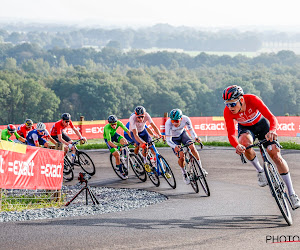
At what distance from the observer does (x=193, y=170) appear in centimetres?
1231

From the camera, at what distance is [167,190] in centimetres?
1363

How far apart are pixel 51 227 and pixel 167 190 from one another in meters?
A: 5.23

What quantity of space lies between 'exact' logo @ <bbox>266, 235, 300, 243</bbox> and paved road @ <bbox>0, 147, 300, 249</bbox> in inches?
4.3

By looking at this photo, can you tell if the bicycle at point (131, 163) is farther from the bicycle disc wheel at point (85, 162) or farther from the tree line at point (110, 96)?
the tree line at point (110, 96)

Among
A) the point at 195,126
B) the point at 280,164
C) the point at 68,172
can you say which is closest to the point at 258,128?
the point at 280,164

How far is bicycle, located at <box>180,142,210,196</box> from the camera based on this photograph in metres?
12.2

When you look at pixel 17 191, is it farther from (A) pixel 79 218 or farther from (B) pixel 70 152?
(A) pixel 79 218

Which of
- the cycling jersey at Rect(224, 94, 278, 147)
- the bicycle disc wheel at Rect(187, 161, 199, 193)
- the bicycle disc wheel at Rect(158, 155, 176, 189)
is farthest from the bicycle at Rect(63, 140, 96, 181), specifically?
the cycling jersey at Rect(224, 94, 278, 147)

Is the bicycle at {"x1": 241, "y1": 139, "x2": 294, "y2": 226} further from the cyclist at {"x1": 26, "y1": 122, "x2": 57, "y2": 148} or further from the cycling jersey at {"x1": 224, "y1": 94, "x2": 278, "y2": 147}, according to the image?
the cyclist at {"x1": 26, "y1": 122, "x2": 57, "y2": 148}

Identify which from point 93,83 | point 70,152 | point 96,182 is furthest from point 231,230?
point 93,83

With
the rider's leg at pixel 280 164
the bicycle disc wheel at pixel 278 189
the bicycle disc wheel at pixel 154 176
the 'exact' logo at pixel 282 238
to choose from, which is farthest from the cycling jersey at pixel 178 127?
the 'exact' logo at pixel 282 238

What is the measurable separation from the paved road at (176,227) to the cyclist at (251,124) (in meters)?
0.85

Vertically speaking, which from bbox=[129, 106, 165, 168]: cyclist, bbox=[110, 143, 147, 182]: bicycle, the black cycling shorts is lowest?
bbox=[110, 143, 147, 182]: bicycle

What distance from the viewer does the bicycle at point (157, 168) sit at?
13773 millimetres
